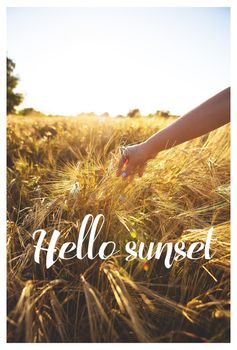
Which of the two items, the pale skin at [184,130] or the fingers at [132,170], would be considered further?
the fingers at [132,170]

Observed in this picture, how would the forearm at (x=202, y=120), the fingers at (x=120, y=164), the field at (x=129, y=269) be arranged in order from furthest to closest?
the fingers at (x=120, y=164) < the forearm at (x=202, y=120) < the field at (x=129, y=269)

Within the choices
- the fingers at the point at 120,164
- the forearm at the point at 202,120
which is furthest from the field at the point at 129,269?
the forearm at the point at 202,120

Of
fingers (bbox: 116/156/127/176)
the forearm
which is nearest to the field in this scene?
fingers (bbox: 116/156/127/176)

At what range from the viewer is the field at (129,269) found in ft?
2.78

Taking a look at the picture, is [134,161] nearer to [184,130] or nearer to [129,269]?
[184,130]

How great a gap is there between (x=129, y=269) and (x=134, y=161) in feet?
1.29

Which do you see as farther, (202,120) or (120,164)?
(120,164)

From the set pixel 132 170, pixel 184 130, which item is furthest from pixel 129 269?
pixel 184 130

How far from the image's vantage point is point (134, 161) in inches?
46.6

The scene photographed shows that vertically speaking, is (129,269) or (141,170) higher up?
(141,170)

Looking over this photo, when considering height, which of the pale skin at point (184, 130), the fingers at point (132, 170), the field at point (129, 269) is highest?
the pale skin at point (184, 130)

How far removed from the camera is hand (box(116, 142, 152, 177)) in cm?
117

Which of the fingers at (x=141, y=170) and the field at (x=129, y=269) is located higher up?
the fingers at (x=141, y=170)

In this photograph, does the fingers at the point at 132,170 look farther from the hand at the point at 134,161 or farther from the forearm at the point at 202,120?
the forearm at the point at 202,120
